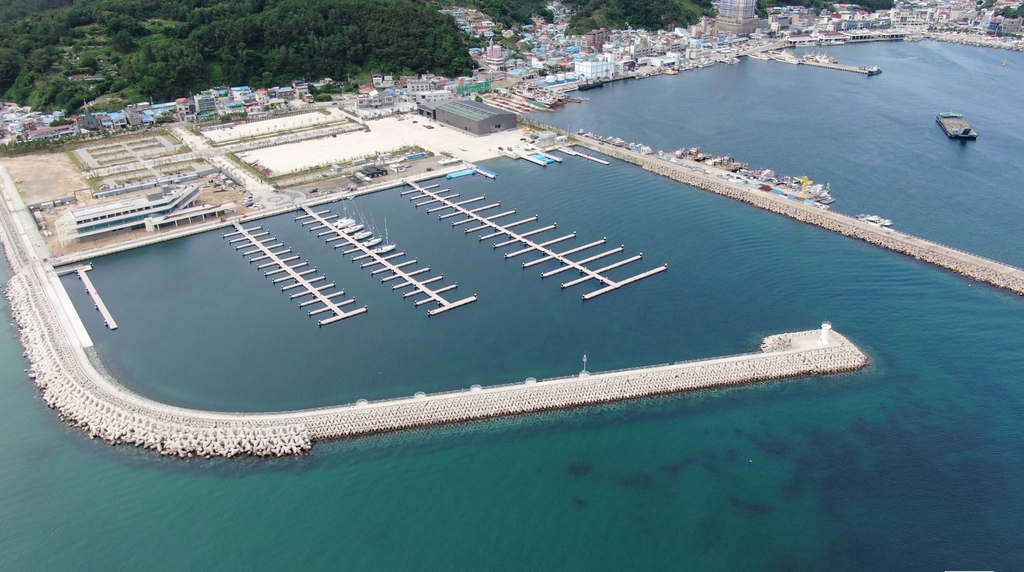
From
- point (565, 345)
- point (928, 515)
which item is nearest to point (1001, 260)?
point (928, 515)

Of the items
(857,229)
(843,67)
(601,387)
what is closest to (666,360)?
(601,387)

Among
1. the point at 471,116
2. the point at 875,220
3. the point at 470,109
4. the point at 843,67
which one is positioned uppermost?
the point at 470,109

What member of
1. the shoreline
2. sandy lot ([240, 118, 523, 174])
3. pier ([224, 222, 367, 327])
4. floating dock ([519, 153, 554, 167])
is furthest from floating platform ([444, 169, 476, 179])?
the shoreline

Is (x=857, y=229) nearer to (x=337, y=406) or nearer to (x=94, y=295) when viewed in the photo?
(x=337, y=406)

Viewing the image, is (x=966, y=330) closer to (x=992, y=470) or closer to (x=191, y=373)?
(x=992, y=470)

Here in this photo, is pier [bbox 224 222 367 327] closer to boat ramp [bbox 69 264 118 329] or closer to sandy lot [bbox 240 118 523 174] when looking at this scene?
boat ramp [bbox 69 264 118 329]

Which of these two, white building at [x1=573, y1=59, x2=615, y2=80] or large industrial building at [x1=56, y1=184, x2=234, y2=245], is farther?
white building at [x1=573, y1=59, x2=615, y2=80]
